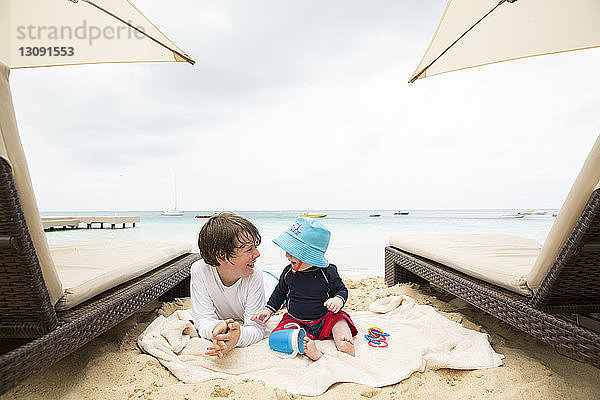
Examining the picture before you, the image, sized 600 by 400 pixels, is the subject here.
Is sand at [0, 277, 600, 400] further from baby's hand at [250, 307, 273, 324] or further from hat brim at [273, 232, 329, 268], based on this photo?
hat brim at [273, 232, 329, 268]

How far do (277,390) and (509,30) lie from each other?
4022 mm

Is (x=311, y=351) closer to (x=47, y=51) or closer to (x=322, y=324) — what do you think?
(x=322, y=324)

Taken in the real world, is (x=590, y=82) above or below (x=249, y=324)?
above

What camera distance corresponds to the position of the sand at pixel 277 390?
1.52 m

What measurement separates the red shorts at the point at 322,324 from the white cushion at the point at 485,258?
0.90m

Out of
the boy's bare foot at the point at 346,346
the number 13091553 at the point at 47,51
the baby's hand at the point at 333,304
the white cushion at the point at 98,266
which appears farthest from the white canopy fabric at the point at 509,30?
the number 13091553 at the point at 47,51

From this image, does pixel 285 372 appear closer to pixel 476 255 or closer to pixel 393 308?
pixel 393 308

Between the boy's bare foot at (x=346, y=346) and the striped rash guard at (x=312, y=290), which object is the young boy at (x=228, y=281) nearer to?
the striped rash guard at (x=312, y=290)

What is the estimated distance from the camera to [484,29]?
12.1 ft

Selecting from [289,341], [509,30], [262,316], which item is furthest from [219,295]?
[509,30]

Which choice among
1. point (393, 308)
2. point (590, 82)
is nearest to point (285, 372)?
point (393, 308)

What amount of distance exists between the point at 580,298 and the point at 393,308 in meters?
1.44

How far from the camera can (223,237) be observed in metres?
2.02

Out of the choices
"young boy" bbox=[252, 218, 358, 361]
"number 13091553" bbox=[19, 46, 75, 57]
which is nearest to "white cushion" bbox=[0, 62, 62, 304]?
"young boy" bbox=[252, 218, 358, 361]
